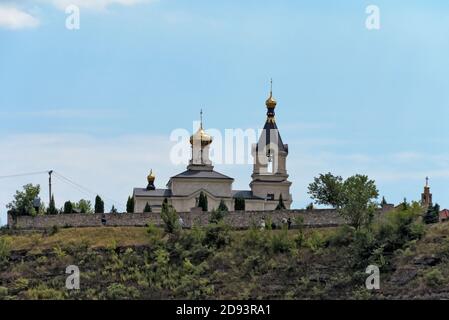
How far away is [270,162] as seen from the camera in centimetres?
7938

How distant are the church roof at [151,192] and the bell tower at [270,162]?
5.35 meters

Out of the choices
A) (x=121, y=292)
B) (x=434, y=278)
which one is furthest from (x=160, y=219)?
(x=434, y=278)

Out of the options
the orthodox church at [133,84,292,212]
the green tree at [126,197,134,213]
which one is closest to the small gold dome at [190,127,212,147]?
the orthodox church at [133,84,292,212]

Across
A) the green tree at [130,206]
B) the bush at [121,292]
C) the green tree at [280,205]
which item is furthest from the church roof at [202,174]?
the bush at [121,292]

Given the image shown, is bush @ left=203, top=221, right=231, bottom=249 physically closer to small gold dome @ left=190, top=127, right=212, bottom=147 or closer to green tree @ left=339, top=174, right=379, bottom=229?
green tree @ left=339, top=174, right=379, bottom=229

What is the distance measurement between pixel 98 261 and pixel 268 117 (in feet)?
85.1

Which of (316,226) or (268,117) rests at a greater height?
(268,117)

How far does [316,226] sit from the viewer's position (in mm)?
58594

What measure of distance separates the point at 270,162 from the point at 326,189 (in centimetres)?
1659

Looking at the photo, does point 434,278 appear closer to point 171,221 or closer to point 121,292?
point 121,292

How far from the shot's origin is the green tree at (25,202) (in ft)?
216
